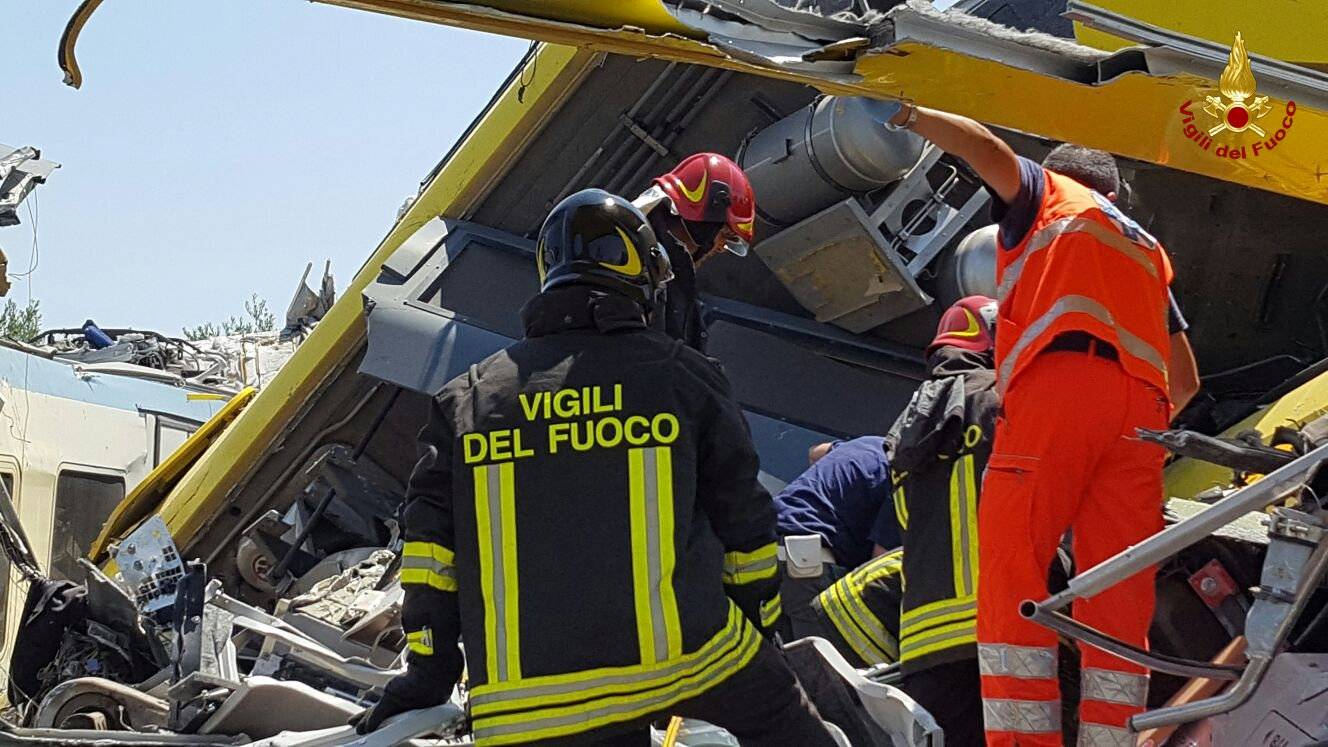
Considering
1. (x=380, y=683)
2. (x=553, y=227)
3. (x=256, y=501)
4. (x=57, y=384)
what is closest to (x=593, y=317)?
(x=553, y=227)

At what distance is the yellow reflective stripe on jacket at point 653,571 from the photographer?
8.54ft

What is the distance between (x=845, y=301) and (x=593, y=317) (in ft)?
9.65

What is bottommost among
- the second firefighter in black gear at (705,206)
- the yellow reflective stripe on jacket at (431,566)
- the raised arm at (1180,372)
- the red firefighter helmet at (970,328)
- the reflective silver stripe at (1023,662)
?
the reflective silver stripe at (1023,662)

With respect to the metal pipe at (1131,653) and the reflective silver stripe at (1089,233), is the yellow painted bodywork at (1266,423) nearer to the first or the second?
the reflective silver stripe at (1089,233)

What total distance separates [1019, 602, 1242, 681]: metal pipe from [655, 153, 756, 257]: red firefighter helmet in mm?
2428

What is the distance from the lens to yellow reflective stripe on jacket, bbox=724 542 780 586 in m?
2.75

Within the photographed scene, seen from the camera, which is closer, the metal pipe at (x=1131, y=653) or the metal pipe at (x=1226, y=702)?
the metal pipe at (x=1226, y=702)

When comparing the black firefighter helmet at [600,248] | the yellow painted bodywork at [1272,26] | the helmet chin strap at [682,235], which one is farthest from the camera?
the helmet chin strap at [682,235]

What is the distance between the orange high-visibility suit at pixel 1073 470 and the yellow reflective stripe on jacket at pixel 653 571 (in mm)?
714

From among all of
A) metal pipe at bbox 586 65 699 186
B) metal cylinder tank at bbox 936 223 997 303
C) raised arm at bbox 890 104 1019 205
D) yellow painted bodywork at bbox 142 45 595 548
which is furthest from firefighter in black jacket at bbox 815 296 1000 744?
yellow painted bodywork at bbox 142 45 595 548

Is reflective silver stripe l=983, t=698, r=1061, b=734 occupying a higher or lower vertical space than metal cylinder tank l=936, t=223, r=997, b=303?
lower

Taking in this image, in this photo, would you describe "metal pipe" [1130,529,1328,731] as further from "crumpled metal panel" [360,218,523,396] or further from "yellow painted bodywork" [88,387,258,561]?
"yellow painted bodywork" [88,387,258,561]

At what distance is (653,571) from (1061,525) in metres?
0.88

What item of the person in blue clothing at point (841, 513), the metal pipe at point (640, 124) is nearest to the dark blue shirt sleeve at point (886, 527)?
the person in blue clothing at point (841, 513)
